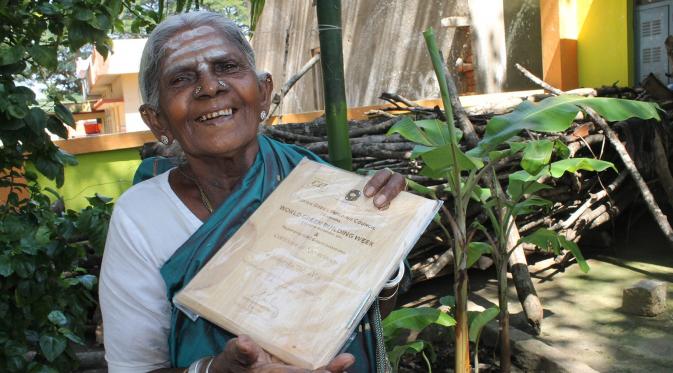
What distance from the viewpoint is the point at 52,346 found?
241cm

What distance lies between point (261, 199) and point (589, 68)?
7178mm

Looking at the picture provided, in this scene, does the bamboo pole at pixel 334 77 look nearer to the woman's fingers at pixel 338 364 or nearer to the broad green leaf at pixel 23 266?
the woman's fingers at pixel 338 364

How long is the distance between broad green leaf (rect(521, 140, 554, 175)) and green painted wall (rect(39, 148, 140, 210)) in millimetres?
3461

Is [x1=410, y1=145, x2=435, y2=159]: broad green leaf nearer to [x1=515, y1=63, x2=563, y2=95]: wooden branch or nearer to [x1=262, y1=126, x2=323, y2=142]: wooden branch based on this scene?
[x1=262, y1=126, x2=323, y2=142]: wooden branch

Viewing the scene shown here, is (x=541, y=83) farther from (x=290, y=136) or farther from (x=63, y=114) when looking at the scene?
(x=63, y=114)

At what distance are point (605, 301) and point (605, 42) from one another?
4.11m

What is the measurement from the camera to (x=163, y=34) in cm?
151

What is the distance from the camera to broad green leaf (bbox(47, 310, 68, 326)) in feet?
7.92

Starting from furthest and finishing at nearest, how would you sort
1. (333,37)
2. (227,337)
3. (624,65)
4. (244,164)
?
(624,65) < (333,37) < (244,164) < (227,337)

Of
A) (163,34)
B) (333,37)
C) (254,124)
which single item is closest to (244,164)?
(254,124)

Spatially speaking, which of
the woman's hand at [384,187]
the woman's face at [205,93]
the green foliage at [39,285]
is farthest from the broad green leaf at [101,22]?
the woman's hand at [384,187]

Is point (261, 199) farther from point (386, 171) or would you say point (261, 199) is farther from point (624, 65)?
point (624, 65)

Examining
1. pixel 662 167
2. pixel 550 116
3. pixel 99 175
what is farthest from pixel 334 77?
pixel 99 175

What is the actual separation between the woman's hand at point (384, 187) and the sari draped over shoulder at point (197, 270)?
243 mm
